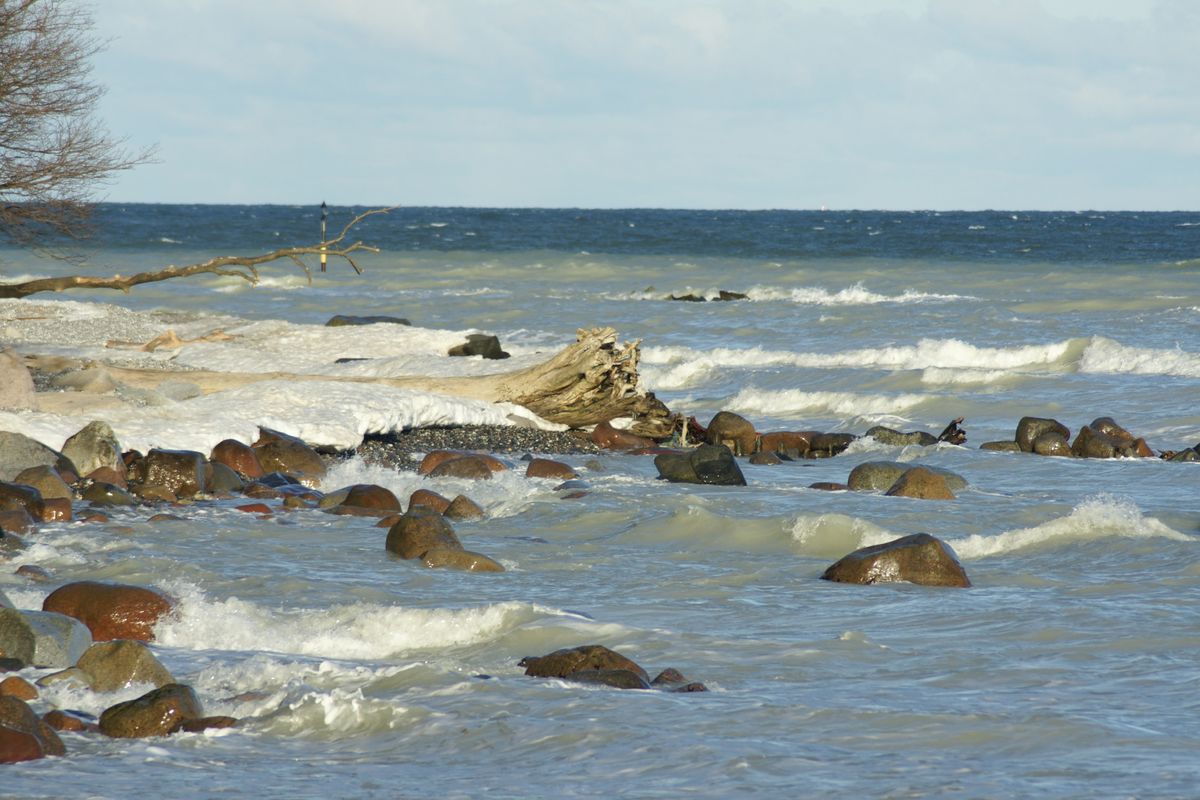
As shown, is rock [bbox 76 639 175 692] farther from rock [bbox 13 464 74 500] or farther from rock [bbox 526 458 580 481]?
rock [bbox 526 458 580 481]

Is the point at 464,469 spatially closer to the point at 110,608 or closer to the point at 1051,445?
the point at 110,608

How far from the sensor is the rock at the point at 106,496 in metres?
9.48

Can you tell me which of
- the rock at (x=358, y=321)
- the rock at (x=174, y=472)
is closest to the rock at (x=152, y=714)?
the rock at (x=174, y=472)

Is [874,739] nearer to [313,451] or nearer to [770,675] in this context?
[770,675]

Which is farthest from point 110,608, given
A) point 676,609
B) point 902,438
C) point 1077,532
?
point 902,438

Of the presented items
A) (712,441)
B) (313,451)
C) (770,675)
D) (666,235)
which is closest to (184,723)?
(770,675)

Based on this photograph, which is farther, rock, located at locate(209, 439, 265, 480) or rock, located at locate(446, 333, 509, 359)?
rock, located at locate(446, 333, 509, 359)

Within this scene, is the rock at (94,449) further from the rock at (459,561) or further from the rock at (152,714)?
the rock at (152,714)

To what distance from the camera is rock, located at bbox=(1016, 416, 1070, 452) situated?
1323 centimetres

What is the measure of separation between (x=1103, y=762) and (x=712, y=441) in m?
9.34

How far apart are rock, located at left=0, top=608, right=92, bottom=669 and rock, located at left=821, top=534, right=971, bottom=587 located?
4005mm

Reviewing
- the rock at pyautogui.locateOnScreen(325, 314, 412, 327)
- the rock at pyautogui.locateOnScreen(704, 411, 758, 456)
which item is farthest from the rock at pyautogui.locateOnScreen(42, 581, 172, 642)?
the rock at pyautogui.locateOnScreen(325, 314, 412, 327)

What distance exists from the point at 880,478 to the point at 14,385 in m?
6.95

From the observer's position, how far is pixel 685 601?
7.17 meters
